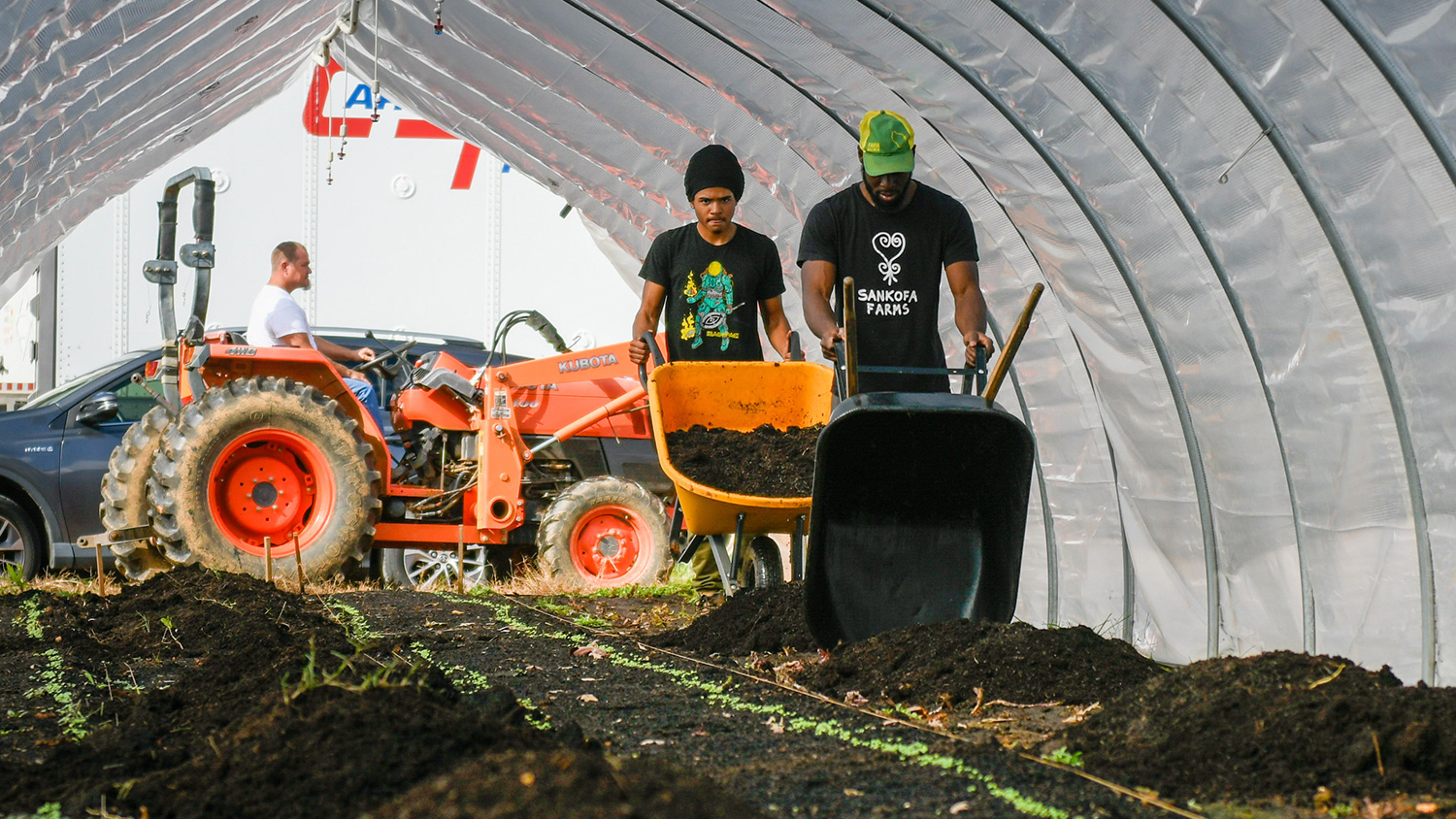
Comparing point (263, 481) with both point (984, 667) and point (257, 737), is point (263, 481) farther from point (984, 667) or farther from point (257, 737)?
point (257, 737)

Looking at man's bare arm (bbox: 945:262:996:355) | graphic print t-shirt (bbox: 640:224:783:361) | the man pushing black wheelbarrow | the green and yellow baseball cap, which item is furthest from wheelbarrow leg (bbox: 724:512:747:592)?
the green and yellow baseball cap

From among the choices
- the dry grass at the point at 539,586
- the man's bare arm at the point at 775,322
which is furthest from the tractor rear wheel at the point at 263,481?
the man's bare arm at the point at 775,322

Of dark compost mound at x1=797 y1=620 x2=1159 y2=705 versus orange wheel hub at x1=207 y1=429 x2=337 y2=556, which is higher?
orange wheel hub at x1=207 y1=429 x2=337 y2=556

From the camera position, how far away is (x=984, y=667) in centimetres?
398

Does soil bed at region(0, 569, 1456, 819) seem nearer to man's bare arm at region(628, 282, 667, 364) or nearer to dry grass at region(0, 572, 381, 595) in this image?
man's bare arm at region(628, 282, 667, 364)

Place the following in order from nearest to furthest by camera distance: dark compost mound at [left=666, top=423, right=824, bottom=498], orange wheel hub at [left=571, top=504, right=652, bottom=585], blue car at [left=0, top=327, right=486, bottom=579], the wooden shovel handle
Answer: the wooden shovel handle, dark compost mound at [left=666, top=423, right=824, bottom=498], orange wheel hub at [left=571, top=504, right=652, bottom=585], blue car at [left=0, top=327, right=486, bottom=579]

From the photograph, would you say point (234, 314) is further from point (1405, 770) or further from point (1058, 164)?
point (1405, 770)

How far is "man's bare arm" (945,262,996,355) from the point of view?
498 cm

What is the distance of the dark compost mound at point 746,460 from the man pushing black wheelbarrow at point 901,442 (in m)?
0.55

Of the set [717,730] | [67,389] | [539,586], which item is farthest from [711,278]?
[67,389]

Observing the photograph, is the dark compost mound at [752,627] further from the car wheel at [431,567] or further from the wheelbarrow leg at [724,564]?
the car wheel at [431,567]

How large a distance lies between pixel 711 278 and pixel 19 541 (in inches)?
185

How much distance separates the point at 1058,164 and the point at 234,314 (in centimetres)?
765

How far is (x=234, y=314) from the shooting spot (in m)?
11.3
